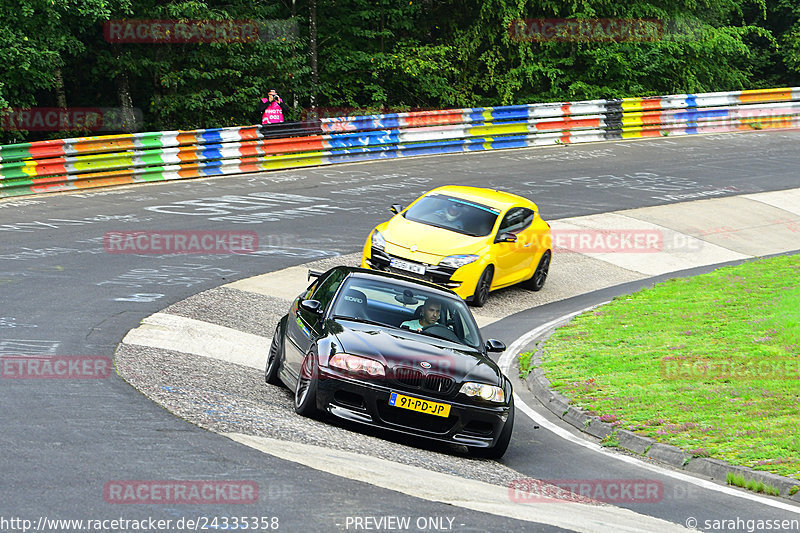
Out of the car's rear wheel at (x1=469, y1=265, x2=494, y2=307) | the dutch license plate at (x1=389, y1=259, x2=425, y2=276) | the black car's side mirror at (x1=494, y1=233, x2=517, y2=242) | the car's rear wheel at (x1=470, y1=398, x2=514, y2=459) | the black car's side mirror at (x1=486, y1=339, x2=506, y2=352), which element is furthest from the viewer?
the black car's side mirror at (x1=494, y1=233, x2=517, y2=242)

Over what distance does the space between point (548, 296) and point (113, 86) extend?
1954 centimetres

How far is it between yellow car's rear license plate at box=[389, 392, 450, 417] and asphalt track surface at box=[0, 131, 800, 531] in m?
0.95

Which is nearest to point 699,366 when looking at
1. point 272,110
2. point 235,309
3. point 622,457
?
point 622,457

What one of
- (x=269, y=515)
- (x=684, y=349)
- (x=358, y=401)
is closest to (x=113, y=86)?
(x=684, y=349)

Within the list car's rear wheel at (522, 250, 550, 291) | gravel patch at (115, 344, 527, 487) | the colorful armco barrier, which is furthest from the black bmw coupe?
the colorful armco barrier

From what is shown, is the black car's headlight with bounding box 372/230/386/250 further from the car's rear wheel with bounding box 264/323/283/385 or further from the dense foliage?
the dense foliage

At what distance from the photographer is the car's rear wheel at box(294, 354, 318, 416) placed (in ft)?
31.5

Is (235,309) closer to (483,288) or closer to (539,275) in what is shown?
(483,288)

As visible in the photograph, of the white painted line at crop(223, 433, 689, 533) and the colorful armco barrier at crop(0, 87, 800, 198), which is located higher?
the colorful armco barrier at crop(0, 87, 800, 198)

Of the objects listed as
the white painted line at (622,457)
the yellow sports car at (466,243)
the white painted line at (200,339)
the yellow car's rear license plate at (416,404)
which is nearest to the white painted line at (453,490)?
the yellow car's rear license plate at (416,404)

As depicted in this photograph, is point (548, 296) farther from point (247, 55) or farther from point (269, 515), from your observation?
point (247, 55)

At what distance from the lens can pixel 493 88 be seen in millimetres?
38250

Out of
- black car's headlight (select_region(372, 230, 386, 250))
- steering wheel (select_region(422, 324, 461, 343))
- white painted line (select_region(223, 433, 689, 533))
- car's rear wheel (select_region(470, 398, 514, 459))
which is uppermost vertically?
steering wheel (select_region(422, 324, 461, 343))

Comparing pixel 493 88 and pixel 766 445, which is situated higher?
pixel 493 88
